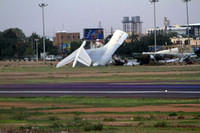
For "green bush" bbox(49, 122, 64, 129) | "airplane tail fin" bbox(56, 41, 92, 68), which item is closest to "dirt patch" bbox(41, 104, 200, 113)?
"green bush" bbox(49, 122, 64, 129)

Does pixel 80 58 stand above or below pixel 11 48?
below

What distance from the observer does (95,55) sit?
97125mm

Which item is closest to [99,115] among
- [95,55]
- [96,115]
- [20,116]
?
[96,115]

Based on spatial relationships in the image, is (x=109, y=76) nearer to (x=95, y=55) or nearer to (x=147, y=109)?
(x=147, y=109)

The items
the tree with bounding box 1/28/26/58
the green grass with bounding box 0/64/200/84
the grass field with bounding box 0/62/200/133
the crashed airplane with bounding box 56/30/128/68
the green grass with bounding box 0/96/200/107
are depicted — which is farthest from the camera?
the tree with bounding box 1/28/26/58

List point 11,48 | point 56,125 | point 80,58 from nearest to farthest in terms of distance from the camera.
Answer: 1. point 56,125
2. point 80,58
3. point 11,48

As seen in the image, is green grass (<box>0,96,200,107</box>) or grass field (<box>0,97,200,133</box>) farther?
green grass (<box>0,96,200,107</box>)

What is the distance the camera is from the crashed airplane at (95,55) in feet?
301

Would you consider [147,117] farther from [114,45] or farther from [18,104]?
[114,45]

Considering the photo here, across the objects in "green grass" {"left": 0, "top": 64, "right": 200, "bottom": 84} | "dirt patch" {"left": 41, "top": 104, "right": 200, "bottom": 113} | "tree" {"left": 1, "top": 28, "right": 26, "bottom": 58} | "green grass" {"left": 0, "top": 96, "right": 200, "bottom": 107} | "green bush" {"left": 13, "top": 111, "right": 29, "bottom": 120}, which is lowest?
"green bush" {"left": 13, "top": 111, "right": 29, "bottom": 120}

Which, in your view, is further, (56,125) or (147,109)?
(147,109)

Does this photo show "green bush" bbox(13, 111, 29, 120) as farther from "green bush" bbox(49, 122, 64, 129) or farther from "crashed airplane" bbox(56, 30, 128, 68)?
"crashed airplane" bbox(56, 30, 128, 68)

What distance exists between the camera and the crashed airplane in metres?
91.9

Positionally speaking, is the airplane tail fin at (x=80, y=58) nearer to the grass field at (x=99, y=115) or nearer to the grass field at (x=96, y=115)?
the grass field at (x=99, y=115)
